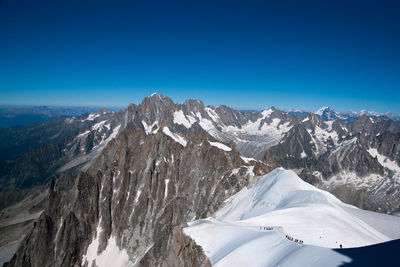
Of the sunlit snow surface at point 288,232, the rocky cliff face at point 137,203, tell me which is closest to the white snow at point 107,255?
the rocky cliff face at point 137,203

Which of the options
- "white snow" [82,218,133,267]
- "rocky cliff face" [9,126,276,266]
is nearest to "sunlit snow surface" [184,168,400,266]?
"rocky cliff face" [9,126,276,266]

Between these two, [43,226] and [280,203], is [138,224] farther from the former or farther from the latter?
[280,203]

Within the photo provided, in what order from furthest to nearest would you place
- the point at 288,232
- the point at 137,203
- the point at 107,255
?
1. the point at 137,203
2. the point at 107,255
3. the point at 288,232

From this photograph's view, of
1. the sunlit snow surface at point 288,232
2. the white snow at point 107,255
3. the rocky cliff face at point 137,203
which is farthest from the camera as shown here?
the white snow at point 107,255

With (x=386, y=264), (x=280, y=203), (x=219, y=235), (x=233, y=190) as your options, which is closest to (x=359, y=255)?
Answer: (x=386, y=264)

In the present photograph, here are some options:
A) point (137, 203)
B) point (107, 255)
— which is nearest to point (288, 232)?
point (137, 203)

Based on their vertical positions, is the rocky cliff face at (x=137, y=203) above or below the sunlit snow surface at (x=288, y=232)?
below

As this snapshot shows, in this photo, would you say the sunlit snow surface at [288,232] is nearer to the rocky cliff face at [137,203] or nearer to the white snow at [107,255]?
the rocky cliff face at [137,203]

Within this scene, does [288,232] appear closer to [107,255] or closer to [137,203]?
[137,203]
